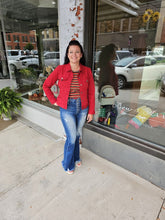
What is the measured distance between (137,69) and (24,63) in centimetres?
283

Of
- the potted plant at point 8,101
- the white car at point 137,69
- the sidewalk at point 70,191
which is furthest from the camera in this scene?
the potted plant at point 8,101

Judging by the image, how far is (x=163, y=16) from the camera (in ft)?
8.17

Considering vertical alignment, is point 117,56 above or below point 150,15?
below

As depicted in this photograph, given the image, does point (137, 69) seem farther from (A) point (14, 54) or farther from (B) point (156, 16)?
(A) point (14, 54)

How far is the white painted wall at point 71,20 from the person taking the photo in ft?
7.03

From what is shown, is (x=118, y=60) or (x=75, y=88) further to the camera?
(x=118, y=60)

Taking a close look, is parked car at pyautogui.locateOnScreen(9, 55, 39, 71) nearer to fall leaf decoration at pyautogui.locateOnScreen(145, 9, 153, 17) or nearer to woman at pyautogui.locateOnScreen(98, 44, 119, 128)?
woman at pyautogui.locateOnScreen(98, 44, 119, 128)

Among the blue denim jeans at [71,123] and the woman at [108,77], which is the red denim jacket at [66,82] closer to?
the blue denim jeans at [71,123]

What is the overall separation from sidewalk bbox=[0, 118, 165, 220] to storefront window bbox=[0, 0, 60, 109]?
157cm

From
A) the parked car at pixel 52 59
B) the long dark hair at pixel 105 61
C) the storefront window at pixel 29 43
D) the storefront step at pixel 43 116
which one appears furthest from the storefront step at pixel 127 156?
the storefront window at pixel 29 43

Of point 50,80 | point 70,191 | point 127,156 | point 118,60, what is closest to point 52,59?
point 118,60

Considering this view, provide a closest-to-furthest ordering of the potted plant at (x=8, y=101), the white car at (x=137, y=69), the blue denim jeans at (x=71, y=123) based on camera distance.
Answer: the blue denim jeans at (x=71, y=123) < the white car at (x=137, y=69) < the potted plant at (x=8, y=101)

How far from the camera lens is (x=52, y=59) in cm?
314

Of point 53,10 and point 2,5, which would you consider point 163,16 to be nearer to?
point 53,10
